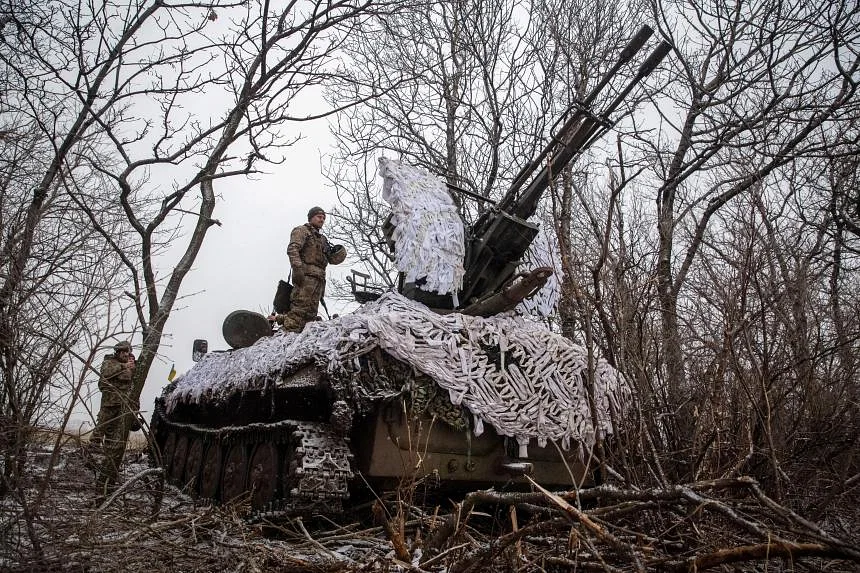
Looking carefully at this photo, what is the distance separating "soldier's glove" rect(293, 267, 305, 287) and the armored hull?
1141 mm

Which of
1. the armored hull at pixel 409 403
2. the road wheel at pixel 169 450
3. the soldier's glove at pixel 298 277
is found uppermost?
the soldier's glove at pixel 298 277

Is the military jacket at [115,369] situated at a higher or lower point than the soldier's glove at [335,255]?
lower

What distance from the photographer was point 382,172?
585 centimetres

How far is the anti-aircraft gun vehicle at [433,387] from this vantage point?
191 inches

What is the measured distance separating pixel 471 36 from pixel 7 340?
33.2 ft

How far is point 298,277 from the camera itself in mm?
6859

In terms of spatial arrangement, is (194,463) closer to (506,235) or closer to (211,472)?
(211,472)

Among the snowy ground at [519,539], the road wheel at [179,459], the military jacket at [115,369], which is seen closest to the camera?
the snowy ground at [519,539]

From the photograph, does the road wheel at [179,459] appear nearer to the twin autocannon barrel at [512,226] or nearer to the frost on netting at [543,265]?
the twin autocannon barrel at [512,226]

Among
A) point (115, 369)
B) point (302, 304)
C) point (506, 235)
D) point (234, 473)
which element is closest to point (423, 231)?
point (506, 235)

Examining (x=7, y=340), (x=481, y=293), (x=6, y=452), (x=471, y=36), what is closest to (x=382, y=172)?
(x=481, y=293)

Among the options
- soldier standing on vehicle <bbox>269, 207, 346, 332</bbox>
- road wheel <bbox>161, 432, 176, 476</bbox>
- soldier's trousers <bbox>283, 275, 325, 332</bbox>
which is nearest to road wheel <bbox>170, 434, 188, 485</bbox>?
road wheel <bbox>161, 432, 176, 476</bbox>

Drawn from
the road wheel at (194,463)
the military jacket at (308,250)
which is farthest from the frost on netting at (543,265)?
the road wheel at (194,463)

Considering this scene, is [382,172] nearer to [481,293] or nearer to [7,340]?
[481,293]
